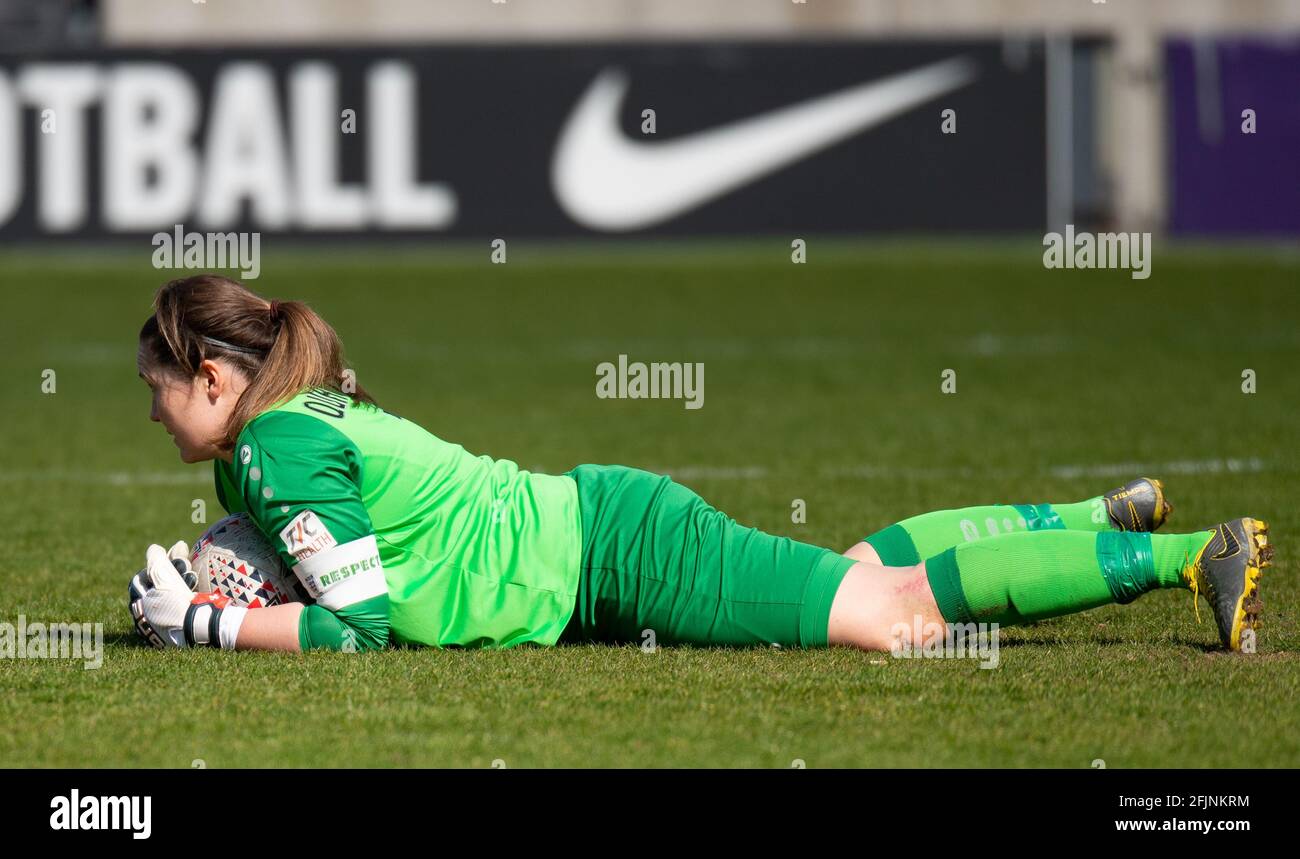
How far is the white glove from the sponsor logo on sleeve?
1.39ft

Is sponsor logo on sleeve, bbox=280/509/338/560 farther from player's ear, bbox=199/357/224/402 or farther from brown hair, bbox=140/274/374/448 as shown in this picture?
player's ear, bbox=199/357/224/402

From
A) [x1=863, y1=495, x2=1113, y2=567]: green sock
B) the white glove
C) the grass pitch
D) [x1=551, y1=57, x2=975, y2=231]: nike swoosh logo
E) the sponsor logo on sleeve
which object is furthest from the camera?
[x1=551, y1=57, x2=975, y2=231]: nike swoosh logo

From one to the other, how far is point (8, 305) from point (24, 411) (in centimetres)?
588

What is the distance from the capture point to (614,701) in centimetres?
439

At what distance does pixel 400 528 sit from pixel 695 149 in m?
15.4

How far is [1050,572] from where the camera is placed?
4551 millimetres

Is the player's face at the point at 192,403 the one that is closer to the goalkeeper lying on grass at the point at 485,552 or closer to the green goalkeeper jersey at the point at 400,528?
the goalkeeper lying on grass at the point at 485,552

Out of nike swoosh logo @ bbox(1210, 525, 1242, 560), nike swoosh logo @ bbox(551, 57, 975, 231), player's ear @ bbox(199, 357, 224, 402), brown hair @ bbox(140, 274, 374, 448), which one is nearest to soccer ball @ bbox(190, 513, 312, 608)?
brown hair @ bbox(140, 274, 374, 448)

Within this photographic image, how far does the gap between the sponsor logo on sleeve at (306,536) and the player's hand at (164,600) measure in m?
0.47

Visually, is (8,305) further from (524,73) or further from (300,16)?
(300,16)

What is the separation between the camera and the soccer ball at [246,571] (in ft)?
15.9

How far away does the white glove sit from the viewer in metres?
4.80
